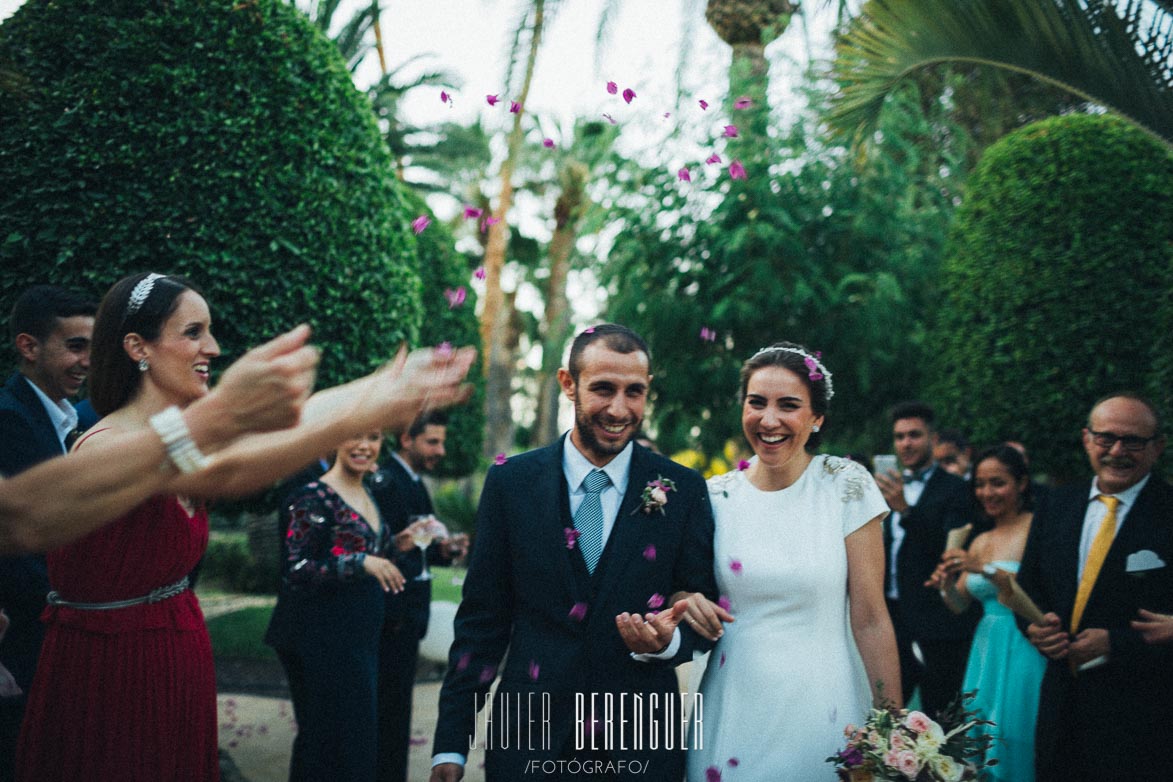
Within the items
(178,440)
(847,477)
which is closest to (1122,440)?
(847,477)

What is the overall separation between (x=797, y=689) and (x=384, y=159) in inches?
214

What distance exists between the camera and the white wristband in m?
1.86

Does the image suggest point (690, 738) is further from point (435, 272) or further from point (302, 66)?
point (435, 272)

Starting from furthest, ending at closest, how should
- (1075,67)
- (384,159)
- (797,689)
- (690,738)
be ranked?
(384,159) < (1075,67) < (690,738) < (797,689)

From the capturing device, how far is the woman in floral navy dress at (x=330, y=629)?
502cm

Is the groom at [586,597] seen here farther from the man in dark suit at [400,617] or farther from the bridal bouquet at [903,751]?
the man in dark suit at [400,617]

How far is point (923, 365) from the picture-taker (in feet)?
34.9

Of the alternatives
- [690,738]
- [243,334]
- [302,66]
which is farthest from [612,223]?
[690,738]

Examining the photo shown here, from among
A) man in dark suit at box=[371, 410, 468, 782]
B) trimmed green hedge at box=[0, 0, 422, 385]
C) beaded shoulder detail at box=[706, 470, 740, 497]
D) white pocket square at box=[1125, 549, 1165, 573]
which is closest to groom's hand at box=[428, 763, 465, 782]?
beaded shoulder detail at box=[706, 470, 740, 497]

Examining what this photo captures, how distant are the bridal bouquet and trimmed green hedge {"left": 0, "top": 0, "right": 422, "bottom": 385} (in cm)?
465

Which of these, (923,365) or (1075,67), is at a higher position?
(1075,67)

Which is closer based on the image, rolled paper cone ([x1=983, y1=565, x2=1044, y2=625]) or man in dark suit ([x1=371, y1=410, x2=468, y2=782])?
rolled paper cone ([x1=983, y1=565, x2=1044, y2=625])

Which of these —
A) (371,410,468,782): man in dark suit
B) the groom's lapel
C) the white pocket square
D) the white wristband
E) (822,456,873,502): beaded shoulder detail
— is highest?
the white wristband

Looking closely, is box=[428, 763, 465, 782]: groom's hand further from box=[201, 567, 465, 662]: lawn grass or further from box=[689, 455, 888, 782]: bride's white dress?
box=[201, 567, 465, 662]: lawn grass
